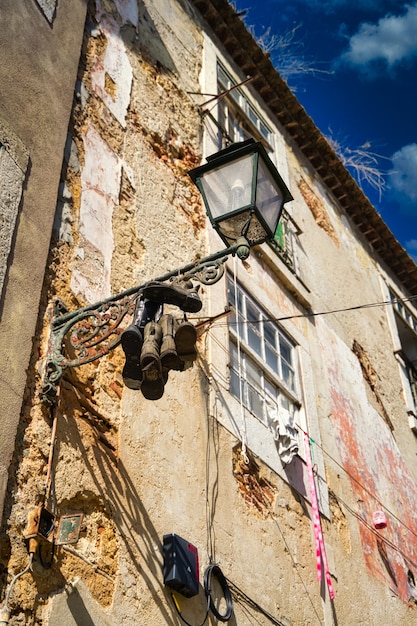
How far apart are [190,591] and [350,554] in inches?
102

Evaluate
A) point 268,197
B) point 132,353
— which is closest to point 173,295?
point 132,353

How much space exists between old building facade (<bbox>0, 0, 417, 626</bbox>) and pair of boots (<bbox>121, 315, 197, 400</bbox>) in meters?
0.23

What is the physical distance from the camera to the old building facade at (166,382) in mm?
4074

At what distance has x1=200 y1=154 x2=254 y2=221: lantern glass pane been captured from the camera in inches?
173

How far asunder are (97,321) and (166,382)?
47 centimetres

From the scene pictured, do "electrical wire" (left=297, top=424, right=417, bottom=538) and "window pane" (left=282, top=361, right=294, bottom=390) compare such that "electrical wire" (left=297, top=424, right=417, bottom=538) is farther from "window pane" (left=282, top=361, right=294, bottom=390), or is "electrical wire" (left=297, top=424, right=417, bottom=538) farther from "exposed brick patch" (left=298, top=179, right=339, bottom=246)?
"exposed brick patch" (left=298, top=179, right=339, bottom=246)

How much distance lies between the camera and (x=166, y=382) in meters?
4.23

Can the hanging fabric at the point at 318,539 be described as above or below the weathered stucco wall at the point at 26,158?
below

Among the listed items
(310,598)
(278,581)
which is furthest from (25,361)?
(310,598)

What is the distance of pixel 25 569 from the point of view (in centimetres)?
345

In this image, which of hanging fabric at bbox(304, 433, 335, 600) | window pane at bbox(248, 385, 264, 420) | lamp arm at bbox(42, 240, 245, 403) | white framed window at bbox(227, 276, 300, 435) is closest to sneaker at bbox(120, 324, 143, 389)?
lamp arm at bbox(42, 240, 245, 403)

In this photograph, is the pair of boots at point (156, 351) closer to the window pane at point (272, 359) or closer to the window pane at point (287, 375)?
the window pane at point (272, 359)

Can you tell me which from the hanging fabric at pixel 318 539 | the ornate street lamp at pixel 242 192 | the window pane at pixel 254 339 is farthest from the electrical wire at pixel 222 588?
the window pane at pixel 254 339

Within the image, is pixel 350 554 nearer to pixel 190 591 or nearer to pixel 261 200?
pixel 190 591
